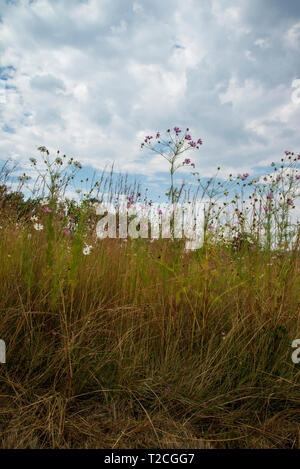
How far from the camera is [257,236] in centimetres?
263

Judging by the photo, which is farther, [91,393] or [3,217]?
[3,217]

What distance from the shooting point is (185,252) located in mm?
2545

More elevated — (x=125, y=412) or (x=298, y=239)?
(x=298, y=239)

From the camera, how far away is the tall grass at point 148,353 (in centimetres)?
152

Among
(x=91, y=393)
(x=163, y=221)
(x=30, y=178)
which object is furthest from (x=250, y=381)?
(x=30, y=178)

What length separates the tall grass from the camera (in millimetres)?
1516

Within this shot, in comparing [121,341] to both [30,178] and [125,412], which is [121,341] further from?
[30,178]

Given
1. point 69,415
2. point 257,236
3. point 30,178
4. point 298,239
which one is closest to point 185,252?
point 257,236

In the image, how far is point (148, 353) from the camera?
1.93 meters
